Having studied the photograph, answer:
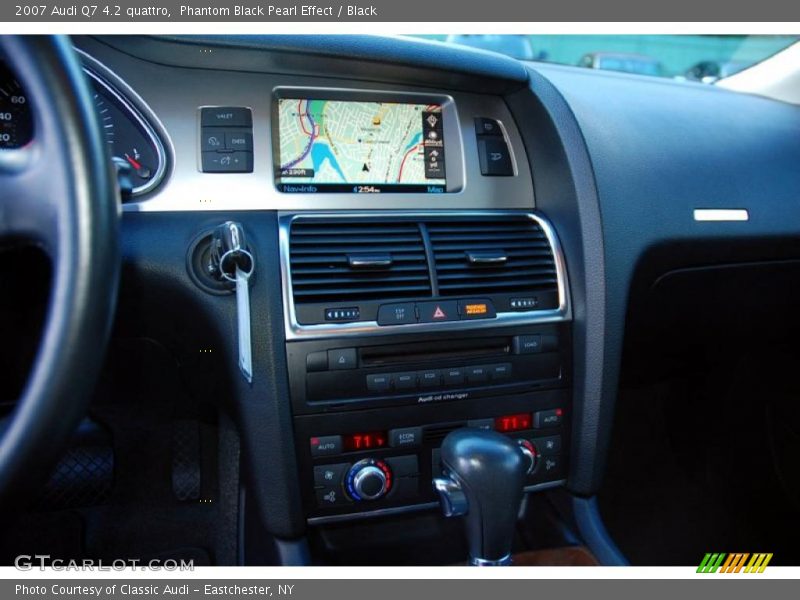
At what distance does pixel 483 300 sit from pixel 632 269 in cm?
36

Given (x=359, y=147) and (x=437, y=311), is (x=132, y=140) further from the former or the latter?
(x=437, y=311)

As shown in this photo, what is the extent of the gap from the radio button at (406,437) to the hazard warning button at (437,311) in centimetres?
23

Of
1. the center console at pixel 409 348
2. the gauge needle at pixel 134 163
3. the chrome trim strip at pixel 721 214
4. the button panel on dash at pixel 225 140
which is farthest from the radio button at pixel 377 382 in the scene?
the chrome trim strip at pixel 721 214

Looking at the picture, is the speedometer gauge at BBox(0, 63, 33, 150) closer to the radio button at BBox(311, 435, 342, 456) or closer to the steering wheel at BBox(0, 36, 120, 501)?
the steering wheel at BBox(0, 36, 120, 501)

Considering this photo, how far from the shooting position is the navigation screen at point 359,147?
4.14 feet

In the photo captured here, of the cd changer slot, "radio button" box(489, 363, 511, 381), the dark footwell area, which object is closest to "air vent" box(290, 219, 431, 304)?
the cd changer slot

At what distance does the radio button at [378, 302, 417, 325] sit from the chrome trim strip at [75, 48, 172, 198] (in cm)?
50

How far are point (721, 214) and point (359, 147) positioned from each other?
0.89 metres

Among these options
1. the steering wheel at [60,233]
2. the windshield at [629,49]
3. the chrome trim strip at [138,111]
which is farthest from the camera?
the windshield at [629,49]

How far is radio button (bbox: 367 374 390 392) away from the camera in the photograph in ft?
3.92

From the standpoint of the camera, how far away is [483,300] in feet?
4.12

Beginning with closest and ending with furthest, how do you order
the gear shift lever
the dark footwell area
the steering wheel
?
the steering wheel → the gear shift lever → the dark footwell area

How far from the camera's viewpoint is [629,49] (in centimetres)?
191

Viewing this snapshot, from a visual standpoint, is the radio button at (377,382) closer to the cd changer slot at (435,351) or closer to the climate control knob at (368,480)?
the cd changer slot at (435,351)
